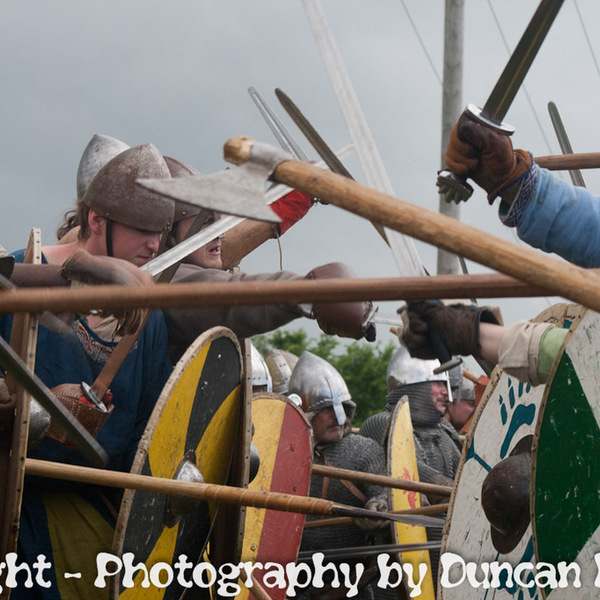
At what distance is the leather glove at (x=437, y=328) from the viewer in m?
2.51

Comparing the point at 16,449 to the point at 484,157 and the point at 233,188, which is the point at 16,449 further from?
the point at 484,157

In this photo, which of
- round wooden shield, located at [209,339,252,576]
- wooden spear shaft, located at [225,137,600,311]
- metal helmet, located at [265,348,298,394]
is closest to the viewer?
wooden spear shaft, located at [225,137,600,311]

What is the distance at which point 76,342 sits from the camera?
10.4 ft

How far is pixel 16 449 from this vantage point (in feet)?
8.71


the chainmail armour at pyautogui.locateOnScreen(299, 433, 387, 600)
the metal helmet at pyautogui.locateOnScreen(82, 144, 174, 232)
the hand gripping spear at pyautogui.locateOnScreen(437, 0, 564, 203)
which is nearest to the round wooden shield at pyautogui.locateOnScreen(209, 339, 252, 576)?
the metal helmet at pyautogui.locateOnScreen(82, 144, 174, 232)

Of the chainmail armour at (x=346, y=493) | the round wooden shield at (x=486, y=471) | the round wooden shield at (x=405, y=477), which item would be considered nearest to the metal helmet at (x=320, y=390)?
the chainmail armour at (x=346, y=493)

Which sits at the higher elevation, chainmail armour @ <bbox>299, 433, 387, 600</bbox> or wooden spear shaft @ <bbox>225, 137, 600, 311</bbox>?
chainmail armour @ <bbox>299, 433, 387, 600</bbox>

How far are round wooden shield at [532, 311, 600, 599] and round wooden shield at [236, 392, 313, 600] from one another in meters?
1.92

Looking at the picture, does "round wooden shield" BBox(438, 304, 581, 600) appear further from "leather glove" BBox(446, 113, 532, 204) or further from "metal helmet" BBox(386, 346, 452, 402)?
"metal helmet" BBox(386, 346, 452, 402)

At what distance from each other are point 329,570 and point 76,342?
2.81 meters

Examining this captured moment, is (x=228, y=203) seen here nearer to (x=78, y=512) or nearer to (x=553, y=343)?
(x=553, y=343)

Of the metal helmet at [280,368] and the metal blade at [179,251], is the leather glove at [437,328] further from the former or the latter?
the metal helmet at [280,368]

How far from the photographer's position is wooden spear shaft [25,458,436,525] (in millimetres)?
2793

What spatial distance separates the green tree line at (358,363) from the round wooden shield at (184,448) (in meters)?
11.7
